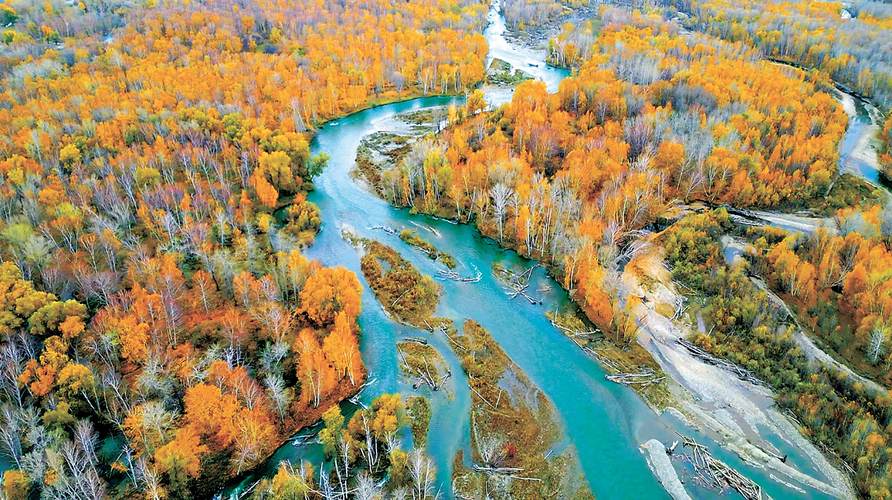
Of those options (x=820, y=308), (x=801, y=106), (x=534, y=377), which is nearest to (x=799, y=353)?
(x=820, y=308)

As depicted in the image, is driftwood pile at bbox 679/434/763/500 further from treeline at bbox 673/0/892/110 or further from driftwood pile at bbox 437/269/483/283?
treeline at bbox 673/0/892/110

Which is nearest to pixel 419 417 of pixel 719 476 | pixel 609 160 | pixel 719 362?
pixel 719 476

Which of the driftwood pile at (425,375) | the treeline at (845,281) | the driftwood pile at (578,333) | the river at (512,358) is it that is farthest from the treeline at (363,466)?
the treeline at (845,281)

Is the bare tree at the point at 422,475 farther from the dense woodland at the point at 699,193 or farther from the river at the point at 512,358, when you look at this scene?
the dense woodland at the point at 699,193

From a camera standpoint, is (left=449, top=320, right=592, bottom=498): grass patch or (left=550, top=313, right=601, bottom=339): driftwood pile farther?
(left=550, top=313, right=601, bottom=339): driftwood pile

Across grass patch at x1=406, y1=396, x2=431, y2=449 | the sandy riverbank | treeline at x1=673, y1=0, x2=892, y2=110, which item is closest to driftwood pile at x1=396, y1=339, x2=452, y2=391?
grass patch at x1=406, y1=396, x2=431, y2=449

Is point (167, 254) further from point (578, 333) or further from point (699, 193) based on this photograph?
point (699, 193)

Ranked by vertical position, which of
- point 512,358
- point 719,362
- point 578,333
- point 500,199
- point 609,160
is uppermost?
point 609,160
